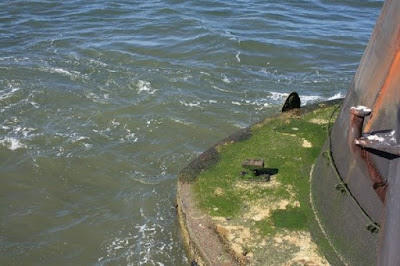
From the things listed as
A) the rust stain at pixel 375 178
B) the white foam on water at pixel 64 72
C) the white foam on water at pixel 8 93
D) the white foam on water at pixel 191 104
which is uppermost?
the rust stain at pixel 375 178

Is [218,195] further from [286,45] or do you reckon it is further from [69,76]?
[286,45]

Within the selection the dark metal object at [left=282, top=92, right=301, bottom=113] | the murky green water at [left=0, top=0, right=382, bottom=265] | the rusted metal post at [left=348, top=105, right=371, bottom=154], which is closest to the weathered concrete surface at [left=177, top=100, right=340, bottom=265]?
the murky green water at [left=0, top=0, right=382, bottom=265]

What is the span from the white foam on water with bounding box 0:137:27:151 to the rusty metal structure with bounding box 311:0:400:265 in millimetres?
6380

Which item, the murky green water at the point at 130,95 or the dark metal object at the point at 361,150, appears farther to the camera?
the murky green water at the point at 130,95

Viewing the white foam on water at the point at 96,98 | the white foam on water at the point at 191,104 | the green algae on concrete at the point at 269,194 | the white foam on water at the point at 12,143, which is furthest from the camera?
the white foam on water at the point at 96,98

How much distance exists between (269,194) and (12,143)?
5949 mm

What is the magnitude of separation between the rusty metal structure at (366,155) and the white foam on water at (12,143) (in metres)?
6.38

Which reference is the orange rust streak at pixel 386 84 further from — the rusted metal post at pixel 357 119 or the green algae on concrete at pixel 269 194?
the green algae on concrete at pixel 269 194

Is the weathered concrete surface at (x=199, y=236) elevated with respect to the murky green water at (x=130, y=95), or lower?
elevated

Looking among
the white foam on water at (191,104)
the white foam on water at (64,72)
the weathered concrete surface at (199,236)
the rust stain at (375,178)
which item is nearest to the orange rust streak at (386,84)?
the rust stain at (375,178)

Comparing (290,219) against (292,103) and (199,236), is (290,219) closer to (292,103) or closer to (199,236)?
(199,236)

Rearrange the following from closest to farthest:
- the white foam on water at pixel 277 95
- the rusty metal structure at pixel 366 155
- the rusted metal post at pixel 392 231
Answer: the rusted metal post at pixel 392 231
the rusty metal structure at pixel 366 155
the white foam on water at pixel 277 95

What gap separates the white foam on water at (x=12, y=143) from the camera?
11.2m

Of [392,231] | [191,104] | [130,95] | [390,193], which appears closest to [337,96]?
[191,104]
